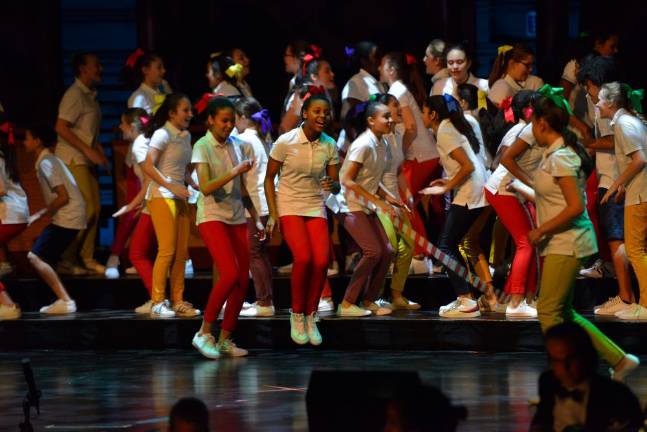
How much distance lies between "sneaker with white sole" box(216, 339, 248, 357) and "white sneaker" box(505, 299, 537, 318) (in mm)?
1696

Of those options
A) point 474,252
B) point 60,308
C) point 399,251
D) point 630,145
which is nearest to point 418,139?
point 399,251

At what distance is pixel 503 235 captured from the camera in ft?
37.3

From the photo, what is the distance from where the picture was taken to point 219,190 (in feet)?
32.1

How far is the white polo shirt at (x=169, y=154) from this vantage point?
415 inches

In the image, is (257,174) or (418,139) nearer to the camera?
(257,174)

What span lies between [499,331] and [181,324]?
208 cm

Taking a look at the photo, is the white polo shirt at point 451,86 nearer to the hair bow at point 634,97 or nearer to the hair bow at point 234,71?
the hair bow at point 234,71

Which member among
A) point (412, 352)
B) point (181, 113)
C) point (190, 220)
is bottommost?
point (412, 352)

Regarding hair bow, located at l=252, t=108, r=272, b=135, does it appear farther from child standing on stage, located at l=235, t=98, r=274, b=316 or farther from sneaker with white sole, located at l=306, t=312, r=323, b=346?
sneaker with white sole, located at l=306, t=312, r=323, b=346

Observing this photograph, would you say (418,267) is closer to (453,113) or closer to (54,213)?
(453,113)

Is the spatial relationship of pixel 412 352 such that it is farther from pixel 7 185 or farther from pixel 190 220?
pixel 7 185

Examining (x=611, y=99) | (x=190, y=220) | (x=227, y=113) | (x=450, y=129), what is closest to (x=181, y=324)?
(x=190, y=220)

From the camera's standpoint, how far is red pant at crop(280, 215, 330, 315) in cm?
991

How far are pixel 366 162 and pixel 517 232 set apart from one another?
1.06 metres
